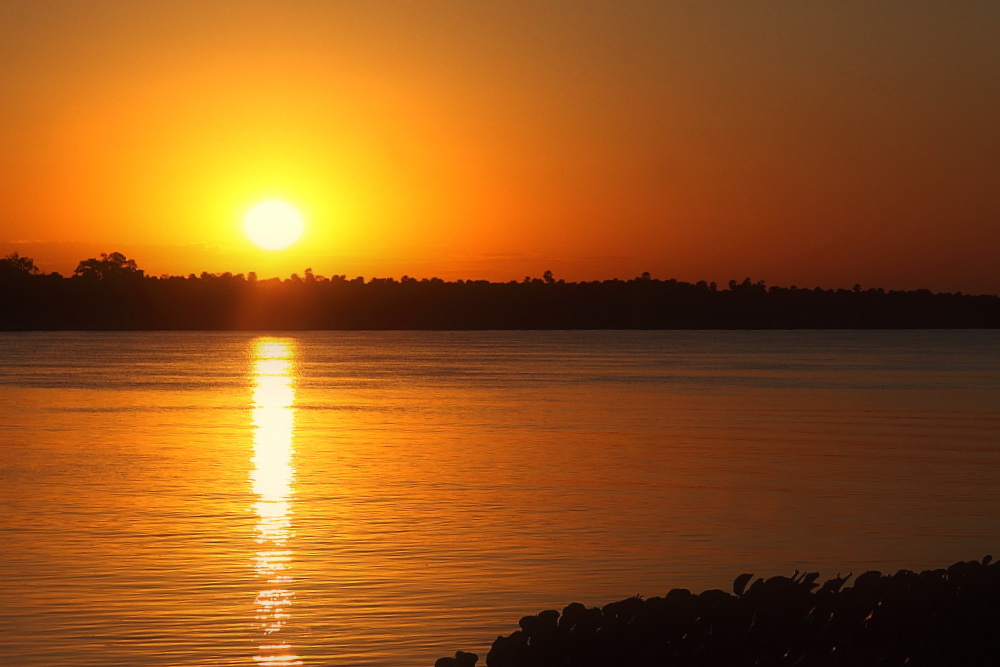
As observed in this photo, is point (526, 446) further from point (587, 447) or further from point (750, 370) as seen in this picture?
point (750, 370)

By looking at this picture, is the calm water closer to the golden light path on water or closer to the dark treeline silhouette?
the golden light path on water

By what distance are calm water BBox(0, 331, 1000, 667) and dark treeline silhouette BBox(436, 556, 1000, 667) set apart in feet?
15.6

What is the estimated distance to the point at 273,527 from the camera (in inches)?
850

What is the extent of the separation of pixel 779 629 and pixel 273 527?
13.5 meters

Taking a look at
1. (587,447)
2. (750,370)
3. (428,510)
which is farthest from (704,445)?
(750,370)

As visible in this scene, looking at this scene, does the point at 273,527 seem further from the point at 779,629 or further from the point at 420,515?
the point at 779,629

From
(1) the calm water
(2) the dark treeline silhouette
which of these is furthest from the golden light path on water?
(2) the dark treeline silhouette

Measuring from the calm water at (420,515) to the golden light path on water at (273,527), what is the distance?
65 millimetres

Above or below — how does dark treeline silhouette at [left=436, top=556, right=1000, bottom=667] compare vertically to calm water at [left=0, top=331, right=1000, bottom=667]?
above

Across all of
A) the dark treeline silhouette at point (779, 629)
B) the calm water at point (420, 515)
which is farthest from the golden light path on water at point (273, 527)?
the dark treeline silhouette at point (779, 629)

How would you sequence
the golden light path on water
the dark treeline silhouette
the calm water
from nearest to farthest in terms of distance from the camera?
1. the dark treeline silhouette
2. the golden light path on water
3. the calm water

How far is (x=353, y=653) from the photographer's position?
44.7ft

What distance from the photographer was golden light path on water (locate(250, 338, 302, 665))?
1409cm

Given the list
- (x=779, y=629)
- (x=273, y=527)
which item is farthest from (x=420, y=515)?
(x=779, y=629)
